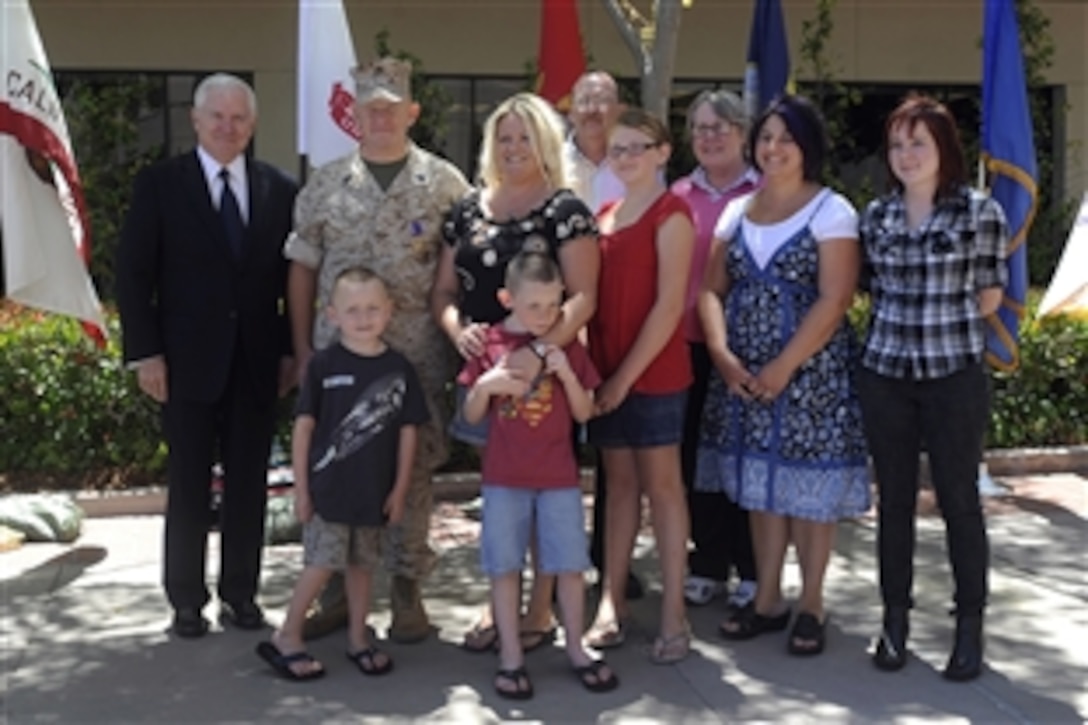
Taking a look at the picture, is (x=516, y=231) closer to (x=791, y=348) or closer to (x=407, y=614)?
(x=791, y=348)

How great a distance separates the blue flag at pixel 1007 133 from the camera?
238 inches

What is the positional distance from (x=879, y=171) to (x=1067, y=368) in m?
5.72

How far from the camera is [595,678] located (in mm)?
4180

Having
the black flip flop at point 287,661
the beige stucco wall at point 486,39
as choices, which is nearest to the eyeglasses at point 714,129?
the black flip flop at point 287,661

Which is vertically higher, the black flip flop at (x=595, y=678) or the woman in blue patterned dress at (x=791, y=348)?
the woman in blue patterned dress at (x=791, y=348)

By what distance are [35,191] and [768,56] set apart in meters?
3.88

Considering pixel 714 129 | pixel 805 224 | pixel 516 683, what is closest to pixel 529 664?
pixel 516 683

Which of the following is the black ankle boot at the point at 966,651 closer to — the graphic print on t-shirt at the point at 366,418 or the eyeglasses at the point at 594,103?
the graphic print on t-shirt at the point at 366,418

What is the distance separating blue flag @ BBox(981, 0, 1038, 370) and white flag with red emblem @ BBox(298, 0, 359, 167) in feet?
10.6

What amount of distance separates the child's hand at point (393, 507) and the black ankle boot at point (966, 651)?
6.29 ft

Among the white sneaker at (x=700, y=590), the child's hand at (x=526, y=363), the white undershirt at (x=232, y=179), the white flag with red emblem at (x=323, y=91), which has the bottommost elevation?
the white sneaker at (x=700, y=590)

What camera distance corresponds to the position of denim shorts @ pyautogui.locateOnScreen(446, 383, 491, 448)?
435cm

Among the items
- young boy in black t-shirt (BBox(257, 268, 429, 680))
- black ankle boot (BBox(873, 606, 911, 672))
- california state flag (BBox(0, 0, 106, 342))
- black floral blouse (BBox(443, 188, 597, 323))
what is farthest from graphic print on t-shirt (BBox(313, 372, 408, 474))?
california state flag (BBox(0, 0, 106, 342))

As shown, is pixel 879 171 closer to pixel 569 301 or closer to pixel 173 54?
pixel 173 54
